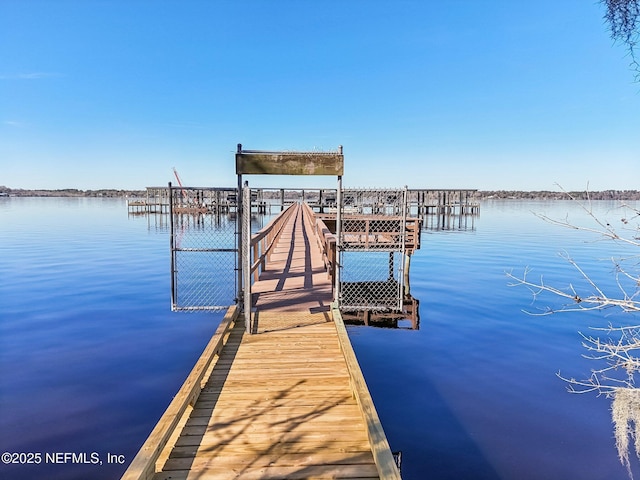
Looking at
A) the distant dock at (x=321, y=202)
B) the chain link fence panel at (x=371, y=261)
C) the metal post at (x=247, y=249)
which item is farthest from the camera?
the distant dock at (x=321, y=202)

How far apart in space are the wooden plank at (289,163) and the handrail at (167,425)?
3.18 meters

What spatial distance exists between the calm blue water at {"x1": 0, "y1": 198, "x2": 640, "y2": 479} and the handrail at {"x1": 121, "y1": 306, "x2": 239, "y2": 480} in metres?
2.13

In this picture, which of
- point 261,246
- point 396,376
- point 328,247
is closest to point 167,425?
point 396,376

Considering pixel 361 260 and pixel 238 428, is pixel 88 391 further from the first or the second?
pixel 361 260

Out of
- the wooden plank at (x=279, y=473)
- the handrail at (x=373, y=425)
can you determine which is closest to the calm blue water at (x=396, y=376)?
the handrail at (x=373, y=425)

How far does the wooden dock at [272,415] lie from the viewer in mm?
3666

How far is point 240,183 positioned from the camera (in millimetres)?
7648

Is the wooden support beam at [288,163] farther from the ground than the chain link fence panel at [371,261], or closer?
farther from the ground

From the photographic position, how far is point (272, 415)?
4.58 m

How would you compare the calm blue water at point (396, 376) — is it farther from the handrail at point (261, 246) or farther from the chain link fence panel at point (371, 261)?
the handrail at point (261, 246)

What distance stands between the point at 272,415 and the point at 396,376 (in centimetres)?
506

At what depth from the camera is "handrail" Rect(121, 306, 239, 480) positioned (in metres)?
3.30

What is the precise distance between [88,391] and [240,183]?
203 inches

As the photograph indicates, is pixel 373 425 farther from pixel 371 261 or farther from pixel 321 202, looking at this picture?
pixel 321 202
